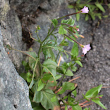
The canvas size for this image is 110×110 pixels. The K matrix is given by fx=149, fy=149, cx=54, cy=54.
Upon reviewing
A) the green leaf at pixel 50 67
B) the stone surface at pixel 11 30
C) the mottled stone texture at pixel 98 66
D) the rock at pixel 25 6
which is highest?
the rock at pixel 25 6

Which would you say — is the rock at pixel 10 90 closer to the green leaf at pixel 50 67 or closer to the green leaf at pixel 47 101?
the green leaf at pixel 50 67

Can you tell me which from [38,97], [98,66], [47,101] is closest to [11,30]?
[38,97]

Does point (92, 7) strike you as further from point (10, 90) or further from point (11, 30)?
point (10, 90)

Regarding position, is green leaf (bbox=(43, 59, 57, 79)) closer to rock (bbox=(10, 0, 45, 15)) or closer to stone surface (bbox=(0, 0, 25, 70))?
stone surface (bbox=(0, 0, 25, 70))

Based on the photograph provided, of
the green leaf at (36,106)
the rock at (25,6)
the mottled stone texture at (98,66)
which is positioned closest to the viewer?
the green leaf at (36,106)

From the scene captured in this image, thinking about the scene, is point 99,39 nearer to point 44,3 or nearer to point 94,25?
point 94,25

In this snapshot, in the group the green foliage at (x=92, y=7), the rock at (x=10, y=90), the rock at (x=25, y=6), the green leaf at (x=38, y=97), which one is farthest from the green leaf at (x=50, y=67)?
the green foliage at (x=92, y=7)

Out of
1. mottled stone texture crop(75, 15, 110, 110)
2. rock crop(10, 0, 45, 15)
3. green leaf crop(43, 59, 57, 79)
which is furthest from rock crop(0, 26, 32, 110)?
mottled stone texture crop(75, 15, 110, 110)

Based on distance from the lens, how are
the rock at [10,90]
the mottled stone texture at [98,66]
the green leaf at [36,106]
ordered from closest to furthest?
1. the rock at [10,90]
2. the green leaf at [36,106]
3. the mottled stone texture at [98,66]

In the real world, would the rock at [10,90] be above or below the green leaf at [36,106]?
above

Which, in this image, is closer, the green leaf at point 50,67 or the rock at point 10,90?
the rock at point 10,90
